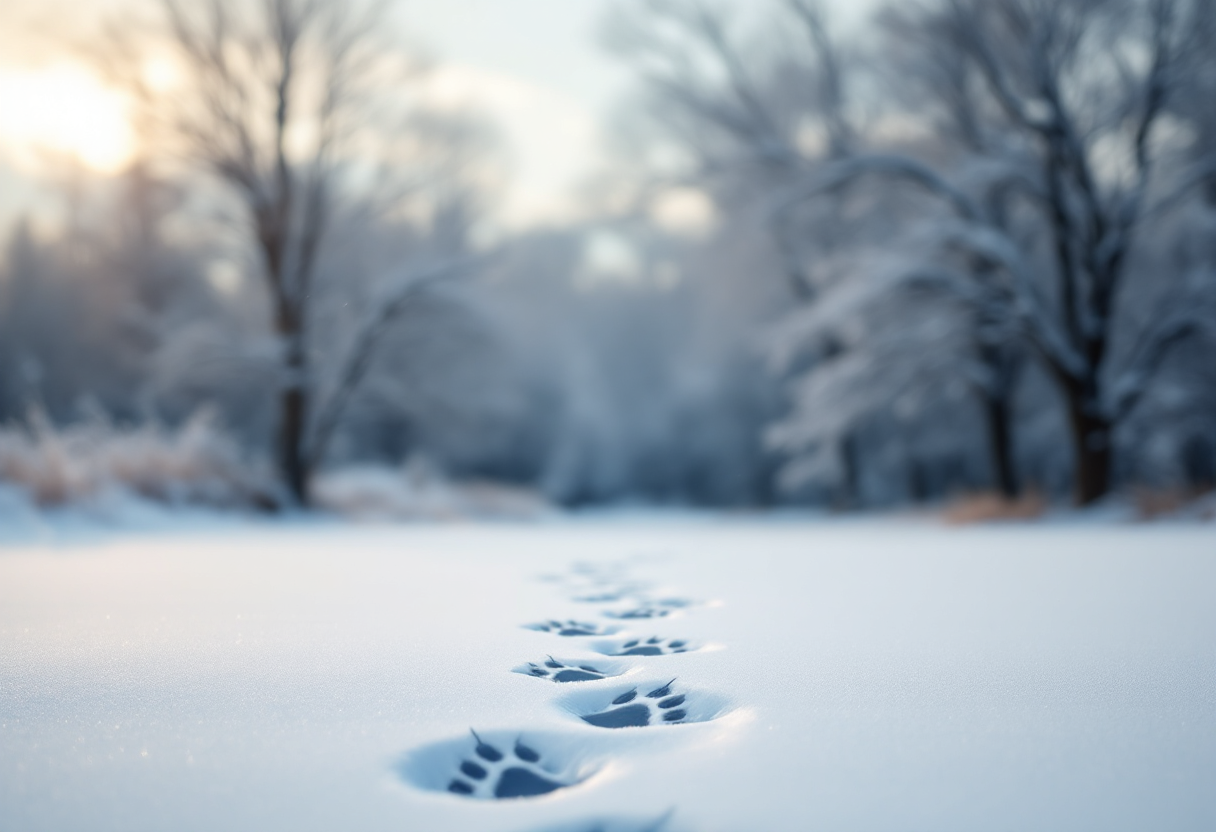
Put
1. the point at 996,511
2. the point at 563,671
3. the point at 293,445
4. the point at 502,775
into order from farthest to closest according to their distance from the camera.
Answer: the point at 293,445
the point at 996,511
the point at 563,671
the point at 502,775

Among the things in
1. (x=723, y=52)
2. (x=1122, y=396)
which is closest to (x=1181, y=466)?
(x=1122, y=396)

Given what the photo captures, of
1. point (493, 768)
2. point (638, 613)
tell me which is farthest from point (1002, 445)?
point (493, 768)

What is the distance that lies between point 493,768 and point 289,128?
8.88 meters

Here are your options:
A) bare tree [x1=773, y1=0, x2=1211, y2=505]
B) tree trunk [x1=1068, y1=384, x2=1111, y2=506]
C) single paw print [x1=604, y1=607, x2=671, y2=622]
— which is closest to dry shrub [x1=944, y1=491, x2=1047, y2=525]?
tree trunk [x1=1068, y1=384, x2=1111, y2=506]

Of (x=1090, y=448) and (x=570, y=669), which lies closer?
(x=570, y=669)

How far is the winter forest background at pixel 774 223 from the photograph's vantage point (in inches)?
264

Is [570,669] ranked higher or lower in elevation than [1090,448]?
lower

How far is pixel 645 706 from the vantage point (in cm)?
127

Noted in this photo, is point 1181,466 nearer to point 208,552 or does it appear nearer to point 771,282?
point 771,282

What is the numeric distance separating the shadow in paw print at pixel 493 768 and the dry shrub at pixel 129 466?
15.9ft

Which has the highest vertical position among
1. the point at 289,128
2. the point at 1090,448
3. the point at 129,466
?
the point at 289,128

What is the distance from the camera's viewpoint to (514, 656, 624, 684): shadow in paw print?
1.47 meters

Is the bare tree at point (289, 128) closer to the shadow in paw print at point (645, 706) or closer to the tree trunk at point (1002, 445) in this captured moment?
the tree trunk at point (1002, 445)

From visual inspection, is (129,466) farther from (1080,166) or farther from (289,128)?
(1080,166)
